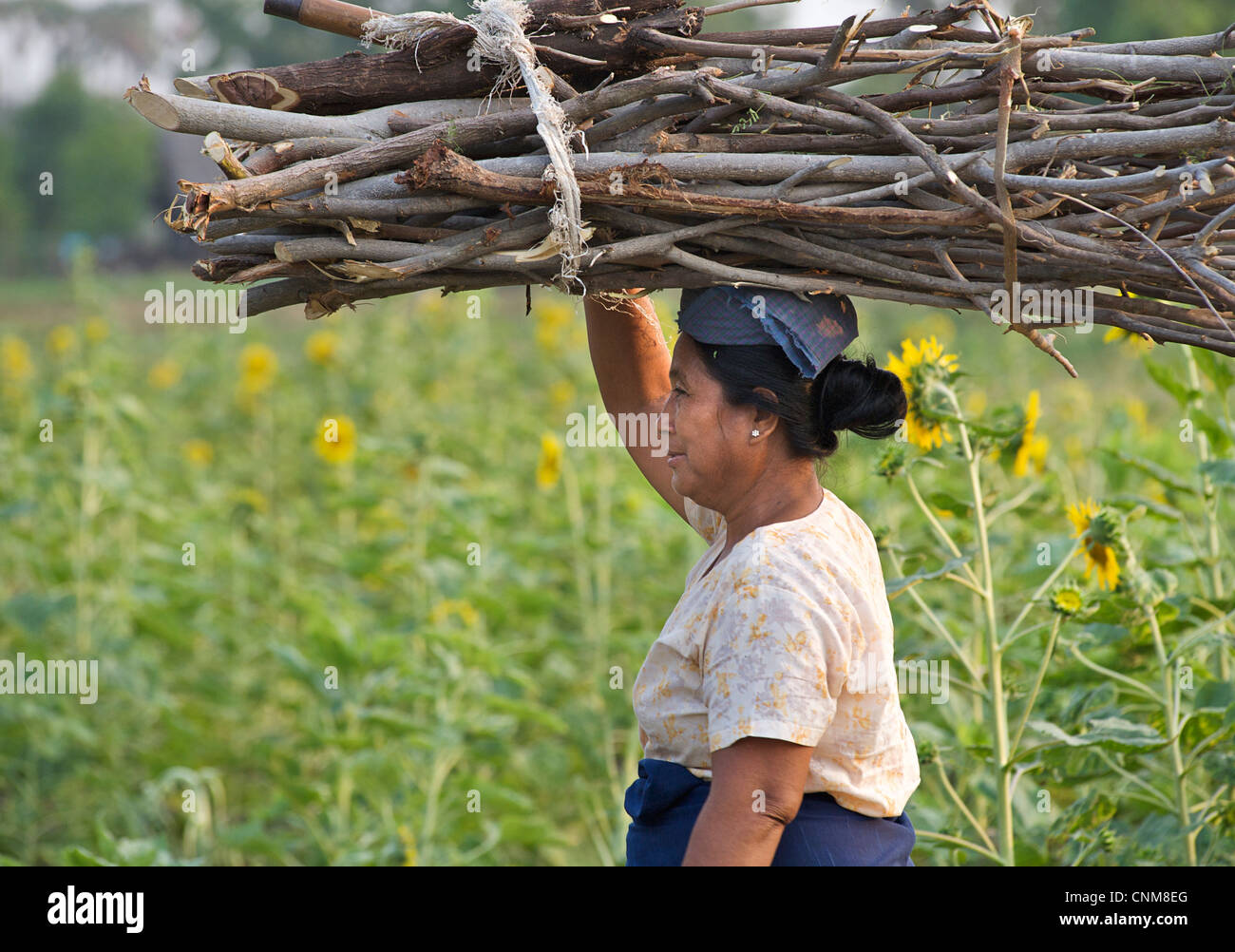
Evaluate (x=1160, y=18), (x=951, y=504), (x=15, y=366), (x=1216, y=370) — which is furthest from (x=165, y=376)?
(x=1160, y=18)

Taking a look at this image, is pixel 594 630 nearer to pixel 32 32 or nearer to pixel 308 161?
pixel 308 161

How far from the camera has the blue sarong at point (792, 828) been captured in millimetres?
1762

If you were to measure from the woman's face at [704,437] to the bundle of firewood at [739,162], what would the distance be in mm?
168

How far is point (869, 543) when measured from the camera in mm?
1936

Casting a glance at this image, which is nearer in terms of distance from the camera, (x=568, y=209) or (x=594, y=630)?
(x=568, y=209)

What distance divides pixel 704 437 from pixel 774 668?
0.40 meters

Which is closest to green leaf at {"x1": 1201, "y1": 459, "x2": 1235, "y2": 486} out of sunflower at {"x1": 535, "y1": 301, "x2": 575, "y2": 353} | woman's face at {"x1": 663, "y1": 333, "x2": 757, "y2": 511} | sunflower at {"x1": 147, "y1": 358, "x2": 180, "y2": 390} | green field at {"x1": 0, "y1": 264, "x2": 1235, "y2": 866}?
green field at {"x1": 0, "y1": 264, "x2": 1235, "y2": 866}

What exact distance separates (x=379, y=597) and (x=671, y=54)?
373cm

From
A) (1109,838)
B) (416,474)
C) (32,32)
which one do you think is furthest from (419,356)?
(32,32)

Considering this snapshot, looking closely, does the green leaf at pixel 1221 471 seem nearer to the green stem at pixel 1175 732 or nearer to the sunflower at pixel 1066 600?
the green stem at pixel 1175 732

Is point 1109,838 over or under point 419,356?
under

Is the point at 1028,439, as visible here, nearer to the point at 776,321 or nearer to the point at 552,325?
the point at 776,321

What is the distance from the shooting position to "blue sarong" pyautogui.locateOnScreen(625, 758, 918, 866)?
176cm

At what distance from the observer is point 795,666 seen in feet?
5.36
